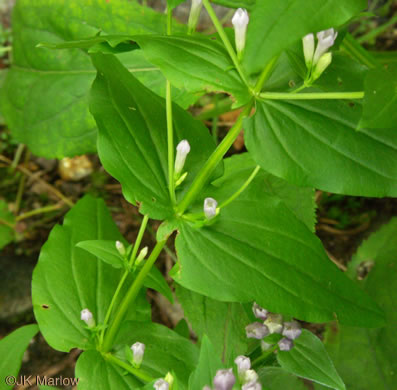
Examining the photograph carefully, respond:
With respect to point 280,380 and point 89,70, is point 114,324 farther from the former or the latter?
point 89,70

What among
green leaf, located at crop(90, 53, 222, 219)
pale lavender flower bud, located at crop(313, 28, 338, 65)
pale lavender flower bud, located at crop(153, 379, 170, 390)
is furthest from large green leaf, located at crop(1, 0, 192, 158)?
pale lavender flower bud, located at crop(153, 379, 170, 390)

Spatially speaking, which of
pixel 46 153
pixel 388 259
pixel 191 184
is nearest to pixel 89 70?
pixel 46 153

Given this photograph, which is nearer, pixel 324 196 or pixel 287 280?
pixel 287 280

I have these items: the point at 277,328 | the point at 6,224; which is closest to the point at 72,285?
the point at 277,328

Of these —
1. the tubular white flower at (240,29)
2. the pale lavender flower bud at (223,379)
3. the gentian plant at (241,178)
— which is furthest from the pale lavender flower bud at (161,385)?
the tubular white flower at (240,29)

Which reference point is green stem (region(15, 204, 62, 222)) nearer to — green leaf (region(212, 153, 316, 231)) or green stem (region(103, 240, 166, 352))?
green leaf (region(212, 153, 316, 231))

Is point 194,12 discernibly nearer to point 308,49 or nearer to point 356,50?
point 308,49

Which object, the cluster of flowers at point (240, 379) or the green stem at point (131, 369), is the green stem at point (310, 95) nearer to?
the cluster of flowers at point (240, 379)
